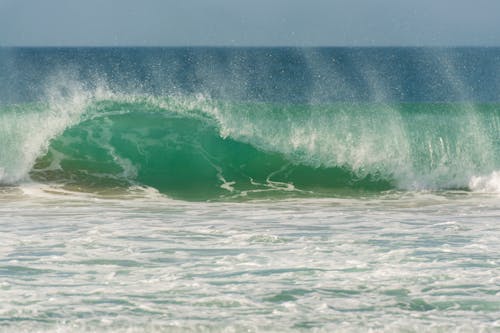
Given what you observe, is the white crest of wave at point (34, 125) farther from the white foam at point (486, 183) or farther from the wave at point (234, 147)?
the white foam at point (486, 183)

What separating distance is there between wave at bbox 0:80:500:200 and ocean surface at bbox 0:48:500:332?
38 millimetres

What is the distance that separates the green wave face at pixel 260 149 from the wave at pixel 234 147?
0.07ft

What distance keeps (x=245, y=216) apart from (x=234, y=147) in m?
5.57

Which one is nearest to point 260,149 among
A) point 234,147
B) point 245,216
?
point 234,147

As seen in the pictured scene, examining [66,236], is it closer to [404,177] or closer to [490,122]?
[404,177]

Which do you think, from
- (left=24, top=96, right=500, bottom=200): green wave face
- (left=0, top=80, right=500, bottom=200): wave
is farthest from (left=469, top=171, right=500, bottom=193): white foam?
(left=24, top=96, right=500, bottom=200): green wave face

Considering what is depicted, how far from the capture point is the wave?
15344 millimetres

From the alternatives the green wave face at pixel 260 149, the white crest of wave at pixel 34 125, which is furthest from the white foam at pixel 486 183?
the white crest of wave at pixel 34 125

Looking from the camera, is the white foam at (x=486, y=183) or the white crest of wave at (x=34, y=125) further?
the white crest of wave at (x=34, y=125)

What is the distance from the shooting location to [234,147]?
1702 cm

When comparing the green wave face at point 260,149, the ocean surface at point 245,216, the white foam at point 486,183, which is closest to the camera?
the ocean surface at point 245,216

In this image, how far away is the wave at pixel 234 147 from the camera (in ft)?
50.3

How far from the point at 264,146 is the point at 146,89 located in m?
33.4

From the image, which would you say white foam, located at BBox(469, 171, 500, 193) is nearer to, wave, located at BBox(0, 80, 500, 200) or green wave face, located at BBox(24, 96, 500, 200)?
wave, located at BBox(0, 80, 500, 200)
